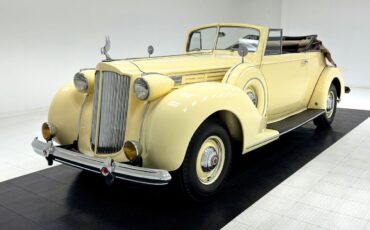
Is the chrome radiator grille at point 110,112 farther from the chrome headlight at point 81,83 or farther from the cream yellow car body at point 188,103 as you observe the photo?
the chrome headlight at point 81,83

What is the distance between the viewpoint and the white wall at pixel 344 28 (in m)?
9.05

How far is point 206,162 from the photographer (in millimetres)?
2777

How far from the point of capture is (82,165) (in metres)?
2.58

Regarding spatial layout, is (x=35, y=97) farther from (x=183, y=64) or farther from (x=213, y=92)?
(x=213, y=92)

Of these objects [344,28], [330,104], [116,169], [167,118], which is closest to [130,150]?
[116,169]

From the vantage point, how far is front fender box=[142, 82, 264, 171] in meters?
2.42

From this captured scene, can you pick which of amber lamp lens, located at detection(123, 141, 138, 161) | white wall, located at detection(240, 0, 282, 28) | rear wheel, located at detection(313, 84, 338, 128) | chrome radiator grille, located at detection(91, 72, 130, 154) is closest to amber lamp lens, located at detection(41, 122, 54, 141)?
chrome radiator grille, located at detection(91, 72, 130, 154)

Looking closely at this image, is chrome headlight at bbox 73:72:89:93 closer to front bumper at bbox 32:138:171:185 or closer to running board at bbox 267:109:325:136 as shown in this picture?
front bumper at bbox 32:138:171:185

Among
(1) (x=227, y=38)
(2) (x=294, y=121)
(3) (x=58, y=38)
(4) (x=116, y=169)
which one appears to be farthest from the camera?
(3) (x=58, y=38)

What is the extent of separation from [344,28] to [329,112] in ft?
17.1

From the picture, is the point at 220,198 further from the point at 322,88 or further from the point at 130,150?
the point at 322,88

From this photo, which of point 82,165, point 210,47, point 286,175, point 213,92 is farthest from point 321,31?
point 82,165

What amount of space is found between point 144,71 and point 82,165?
0.88m

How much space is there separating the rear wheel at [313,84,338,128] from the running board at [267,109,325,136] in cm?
31
